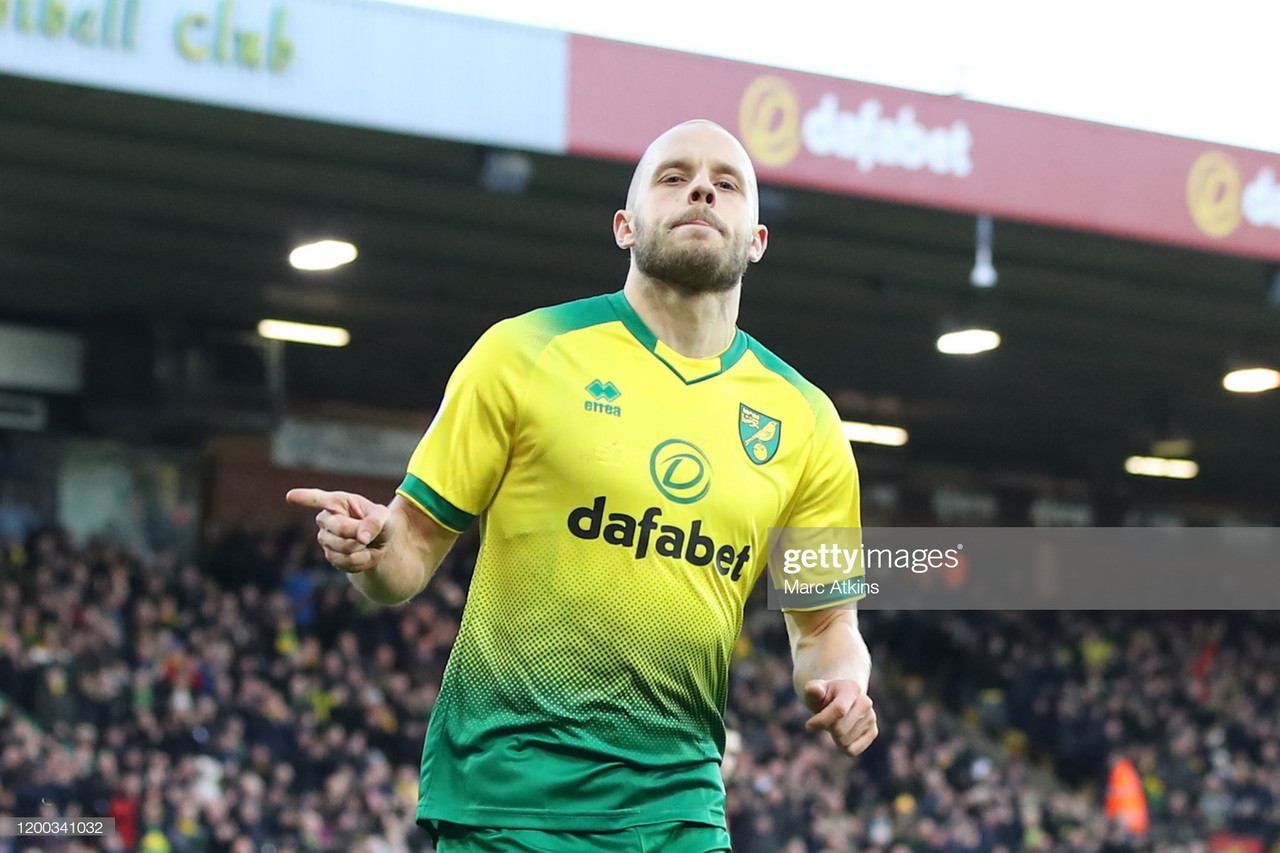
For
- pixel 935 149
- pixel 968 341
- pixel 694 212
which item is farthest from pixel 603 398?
pixel 968 341

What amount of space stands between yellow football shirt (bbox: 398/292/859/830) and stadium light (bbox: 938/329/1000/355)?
1628cm

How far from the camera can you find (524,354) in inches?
156

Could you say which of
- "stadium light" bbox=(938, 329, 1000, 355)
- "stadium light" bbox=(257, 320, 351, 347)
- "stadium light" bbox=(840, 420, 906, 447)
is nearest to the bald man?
"stadium light" bbox=(938, 329, 1000, 355)

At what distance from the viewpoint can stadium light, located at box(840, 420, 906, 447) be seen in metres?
26.1

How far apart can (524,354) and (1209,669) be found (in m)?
25.3

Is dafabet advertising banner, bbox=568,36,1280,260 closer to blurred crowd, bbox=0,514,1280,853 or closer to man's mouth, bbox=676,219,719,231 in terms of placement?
blurred crowd, bbox=0,514,1280,853

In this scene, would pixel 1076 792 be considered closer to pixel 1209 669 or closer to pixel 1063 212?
pixel 1209 669

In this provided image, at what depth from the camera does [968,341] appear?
20.4 m

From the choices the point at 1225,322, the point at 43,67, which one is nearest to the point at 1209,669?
the point at 1225,322

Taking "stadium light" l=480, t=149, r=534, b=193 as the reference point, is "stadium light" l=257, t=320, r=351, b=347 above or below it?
above

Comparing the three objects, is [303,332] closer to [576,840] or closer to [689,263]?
[689,263]

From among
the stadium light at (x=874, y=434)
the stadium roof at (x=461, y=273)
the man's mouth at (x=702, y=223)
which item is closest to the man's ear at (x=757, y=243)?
the man's mouth at (x=702, y=223)

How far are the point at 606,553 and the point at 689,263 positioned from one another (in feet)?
2.27

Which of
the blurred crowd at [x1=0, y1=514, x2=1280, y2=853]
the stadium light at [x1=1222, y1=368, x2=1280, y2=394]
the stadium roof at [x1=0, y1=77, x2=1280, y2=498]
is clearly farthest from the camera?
the stadium light at [x1=1222, y1=368, x2=1280, y2=394]
